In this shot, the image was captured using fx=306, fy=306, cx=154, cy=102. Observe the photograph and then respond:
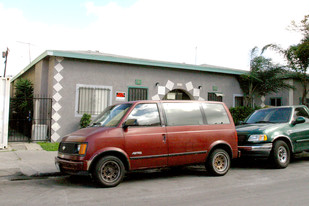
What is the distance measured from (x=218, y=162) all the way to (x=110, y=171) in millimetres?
2834

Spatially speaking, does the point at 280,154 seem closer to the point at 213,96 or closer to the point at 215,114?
the point at 215,114

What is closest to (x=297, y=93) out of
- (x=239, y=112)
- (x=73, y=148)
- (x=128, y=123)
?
(x=239, y=112)

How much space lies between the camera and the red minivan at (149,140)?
6.32m

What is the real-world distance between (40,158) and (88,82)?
5243mm

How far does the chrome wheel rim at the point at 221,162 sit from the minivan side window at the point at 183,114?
97 centimetres

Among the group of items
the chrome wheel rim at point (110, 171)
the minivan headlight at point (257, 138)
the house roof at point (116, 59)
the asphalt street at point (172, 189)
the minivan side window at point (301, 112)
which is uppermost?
the house roof at point (116, 59)

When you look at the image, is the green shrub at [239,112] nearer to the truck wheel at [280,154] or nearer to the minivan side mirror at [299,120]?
the minivan side mirror at [299,120]

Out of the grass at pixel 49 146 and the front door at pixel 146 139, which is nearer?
the front door at pixel 146 139

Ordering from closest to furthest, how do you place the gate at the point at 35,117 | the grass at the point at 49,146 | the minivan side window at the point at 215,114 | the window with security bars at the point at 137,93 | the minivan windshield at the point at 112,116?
Result: the minivan windshield at the point at 112,116
the minivan side window at the point at 215,114
the grass at the point at 49,146
the gate at the point at 35,117
the window with security bars at the point at 137,93

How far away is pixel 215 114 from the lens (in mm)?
7938

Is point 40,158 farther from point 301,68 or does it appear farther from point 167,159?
point 301,68

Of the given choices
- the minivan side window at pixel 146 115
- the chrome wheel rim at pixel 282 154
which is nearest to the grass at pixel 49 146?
the minivan side window at pixel 146 115

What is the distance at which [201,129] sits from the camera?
7496mm

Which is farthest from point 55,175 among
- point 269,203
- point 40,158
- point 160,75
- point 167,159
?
point 160,75
